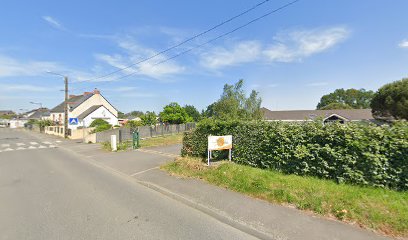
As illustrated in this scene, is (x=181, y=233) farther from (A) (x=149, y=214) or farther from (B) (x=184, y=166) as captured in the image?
(B) (x=184, y=166)

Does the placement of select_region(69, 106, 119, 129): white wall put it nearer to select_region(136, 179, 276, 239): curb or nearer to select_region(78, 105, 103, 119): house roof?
select_region(78, 105, 103, 119): house roof

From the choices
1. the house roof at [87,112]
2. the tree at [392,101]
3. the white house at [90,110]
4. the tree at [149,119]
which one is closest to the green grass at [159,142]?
the tree at [149,119]

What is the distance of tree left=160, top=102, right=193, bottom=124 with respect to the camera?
37969 mm

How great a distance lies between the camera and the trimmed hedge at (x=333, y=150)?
4766mm

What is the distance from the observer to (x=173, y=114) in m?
38.2

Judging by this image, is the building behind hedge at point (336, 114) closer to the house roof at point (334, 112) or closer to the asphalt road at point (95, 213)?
the house roof at point (334, 112)

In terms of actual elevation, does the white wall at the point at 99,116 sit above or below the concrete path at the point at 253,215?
above

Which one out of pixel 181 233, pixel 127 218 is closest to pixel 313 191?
pixel 181 233

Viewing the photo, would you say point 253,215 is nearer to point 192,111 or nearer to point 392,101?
point 392,101

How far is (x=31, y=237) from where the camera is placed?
3689 millimetres

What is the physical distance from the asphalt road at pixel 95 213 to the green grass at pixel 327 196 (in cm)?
154

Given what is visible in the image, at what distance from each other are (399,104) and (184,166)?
104 ft

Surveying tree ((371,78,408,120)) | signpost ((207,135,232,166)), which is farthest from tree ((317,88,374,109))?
signpost ((207,135,232,166))

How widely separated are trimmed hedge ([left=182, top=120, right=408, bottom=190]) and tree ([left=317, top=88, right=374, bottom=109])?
91297 mm
